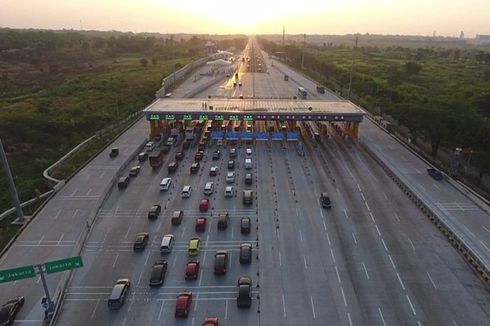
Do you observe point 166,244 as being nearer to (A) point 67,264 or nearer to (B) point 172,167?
(A) point 67,264

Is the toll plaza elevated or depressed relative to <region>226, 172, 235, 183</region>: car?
elevated

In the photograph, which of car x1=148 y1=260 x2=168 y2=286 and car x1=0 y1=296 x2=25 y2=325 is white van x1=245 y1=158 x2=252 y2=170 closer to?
car x1=148 y1=260 x2=168 y2=286

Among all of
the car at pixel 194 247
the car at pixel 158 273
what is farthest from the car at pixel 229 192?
the car at pixel 158 273

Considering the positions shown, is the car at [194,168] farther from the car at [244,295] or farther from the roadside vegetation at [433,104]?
the roadside vegetation at [433,104]

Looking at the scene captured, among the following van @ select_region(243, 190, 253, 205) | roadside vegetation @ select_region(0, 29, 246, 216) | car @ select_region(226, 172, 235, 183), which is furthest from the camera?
roadside vegetation @ select_region(0, 29, 246, 216)

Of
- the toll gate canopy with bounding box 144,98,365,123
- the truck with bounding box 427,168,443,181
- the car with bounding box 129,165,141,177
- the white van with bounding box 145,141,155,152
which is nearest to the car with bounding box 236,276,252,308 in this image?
the car with bounding box 129,165,141,177

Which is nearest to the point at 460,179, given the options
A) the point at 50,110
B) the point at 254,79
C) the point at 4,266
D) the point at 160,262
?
the point at 160,262

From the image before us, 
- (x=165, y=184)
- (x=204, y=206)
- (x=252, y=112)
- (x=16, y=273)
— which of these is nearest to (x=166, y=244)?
(x=204, y=206)
